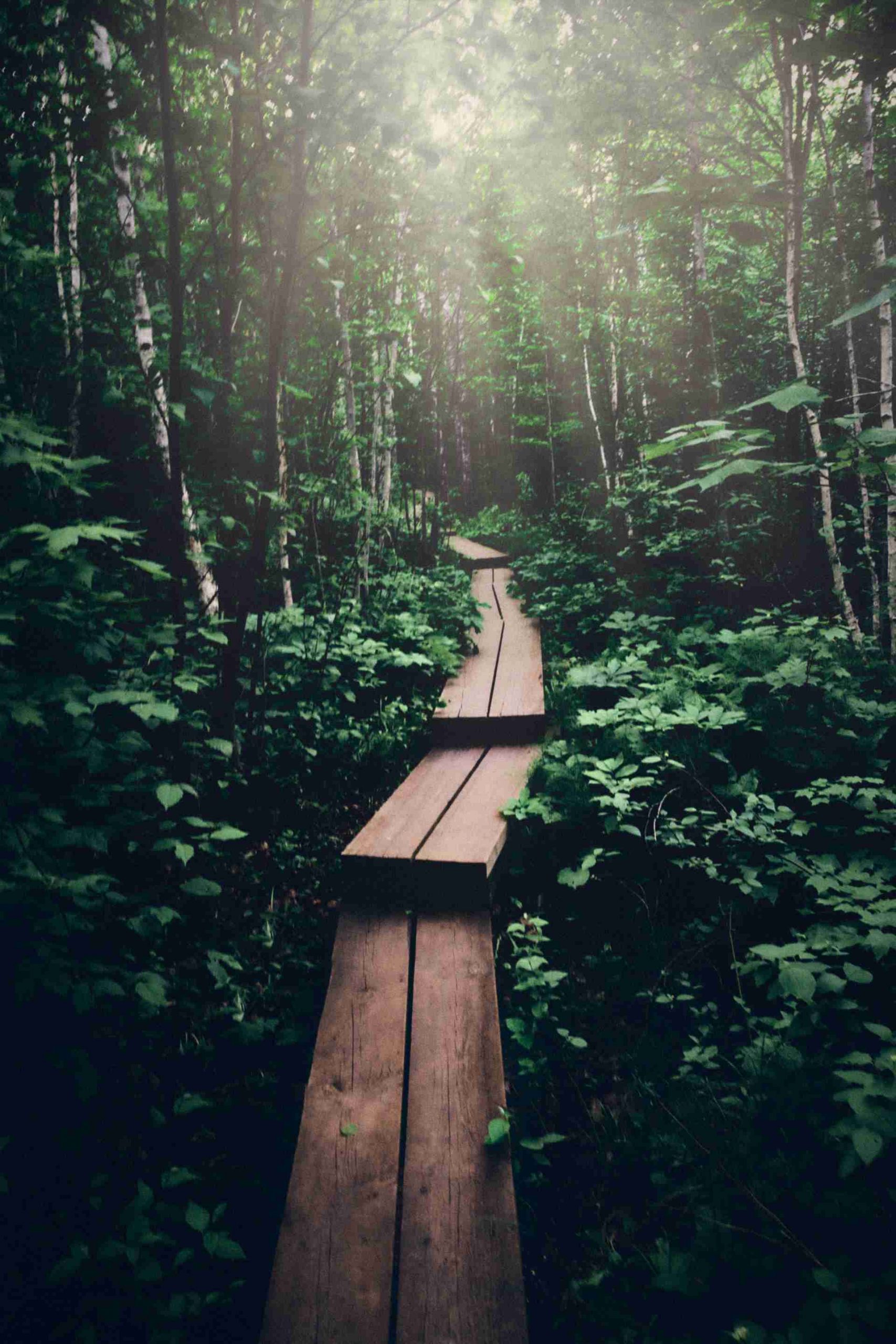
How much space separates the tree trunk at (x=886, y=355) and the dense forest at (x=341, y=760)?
7cm

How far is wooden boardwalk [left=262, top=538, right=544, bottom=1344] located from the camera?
5.10 feet

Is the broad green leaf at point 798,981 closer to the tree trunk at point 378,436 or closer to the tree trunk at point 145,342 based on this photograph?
the tree trunk at point 145,342

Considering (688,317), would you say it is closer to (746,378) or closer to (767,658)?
(746,378)

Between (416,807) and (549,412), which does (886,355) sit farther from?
(549,412)

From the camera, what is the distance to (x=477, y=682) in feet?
17.9

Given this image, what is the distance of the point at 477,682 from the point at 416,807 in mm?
2064

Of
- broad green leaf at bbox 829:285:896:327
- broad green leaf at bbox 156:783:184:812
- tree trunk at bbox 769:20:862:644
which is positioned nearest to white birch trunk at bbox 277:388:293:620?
broad green leaf at bbox 156:783:184:812

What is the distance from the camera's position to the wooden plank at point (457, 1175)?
1.54m

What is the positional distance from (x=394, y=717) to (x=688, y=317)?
956cm

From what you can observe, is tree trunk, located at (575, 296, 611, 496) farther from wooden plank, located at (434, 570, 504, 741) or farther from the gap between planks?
the gap between planks

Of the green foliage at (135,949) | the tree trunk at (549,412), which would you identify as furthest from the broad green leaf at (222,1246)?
the tree trunk at (549,412)

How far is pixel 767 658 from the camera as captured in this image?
12.9 feet

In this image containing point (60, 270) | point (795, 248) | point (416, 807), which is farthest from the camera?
point (795, 248)

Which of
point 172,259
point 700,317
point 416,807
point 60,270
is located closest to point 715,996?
point 416,807
